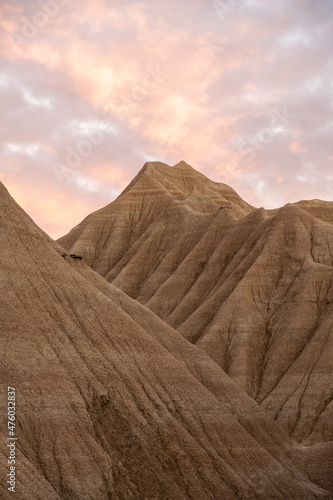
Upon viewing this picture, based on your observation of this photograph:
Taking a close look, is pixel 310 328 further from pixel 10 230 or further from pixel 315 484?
pixel 10 230

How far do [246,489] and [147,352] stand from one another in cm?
1251

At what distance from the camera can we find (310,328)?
3440 inches

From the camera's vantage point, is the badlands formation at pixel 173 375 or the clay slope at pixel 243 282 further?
the clay slope at pixel 243 282

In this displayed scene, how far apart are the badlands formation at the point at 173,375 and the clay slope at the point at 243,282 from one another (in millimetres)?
211

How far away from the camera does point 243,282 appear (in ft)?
309

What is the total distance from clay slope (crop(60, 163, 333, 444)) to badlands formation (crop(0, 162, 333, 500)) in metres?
0.21

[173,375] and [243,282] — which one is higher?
[243,282]

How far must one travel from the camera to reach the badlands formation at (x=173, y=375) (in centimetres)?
5244

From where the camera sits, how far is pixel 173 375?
63.9 metres

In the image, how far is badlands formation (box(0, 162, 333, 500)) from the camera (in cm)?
5244

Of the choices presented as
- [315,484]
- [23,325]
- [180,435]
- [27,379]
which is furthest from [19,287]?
[315,484]

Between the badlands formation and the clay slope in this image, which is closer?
the badlands formation

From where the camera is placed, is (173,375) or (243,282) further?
(243,282)

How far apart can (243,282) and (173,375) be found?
1258 inches
